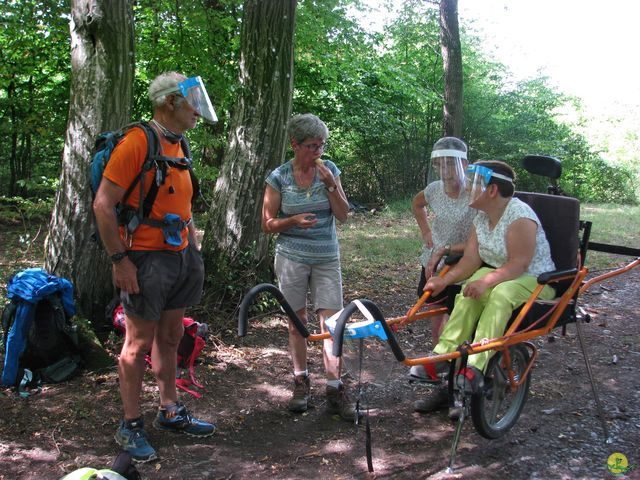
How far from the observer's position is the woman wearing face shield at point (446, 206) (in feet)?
12.9

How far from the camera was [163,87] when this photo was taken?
3193 millimetres

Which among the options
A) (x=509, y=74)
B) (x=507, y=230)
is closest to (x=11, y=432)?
(x=507, y=230)

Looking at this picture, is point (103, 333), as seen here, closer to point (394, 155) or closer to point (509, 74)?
point (394, 155)

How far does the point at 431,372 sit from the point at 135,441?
5.93ft

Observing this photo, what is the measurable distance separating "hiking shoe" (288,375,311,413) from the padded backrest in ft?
6.03

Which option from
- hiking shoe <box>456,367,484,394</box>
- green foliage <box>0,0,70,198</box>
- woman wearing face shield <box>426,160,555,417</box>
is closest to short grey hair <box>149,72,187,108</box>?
woman wearing face shield <box>426,160,555,417</box>

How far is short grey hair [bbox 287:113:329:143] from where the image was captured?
3707 mm

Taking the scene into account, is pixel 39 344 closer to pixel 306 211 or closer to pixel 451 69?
pixel 306 211

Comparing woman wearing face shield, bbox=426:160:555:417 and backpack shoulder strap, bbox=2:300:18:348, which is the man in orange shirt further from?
woman wearing face shield, bbox=426:160:555:417

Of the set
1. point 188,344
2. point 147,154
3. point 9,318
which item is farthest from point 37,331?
point 147,154

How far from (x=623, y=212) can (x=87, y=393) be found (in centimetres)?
1648

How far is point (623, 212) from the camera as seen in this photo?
55.0ft

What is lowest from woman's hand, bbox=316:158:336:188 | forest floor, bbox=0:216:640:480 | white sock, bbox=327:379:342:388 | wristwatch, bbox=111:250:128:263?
forest floor, bbox=0:216:640:480

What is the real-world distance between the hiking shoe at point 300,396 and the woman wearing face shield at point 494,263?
0.96 meters
